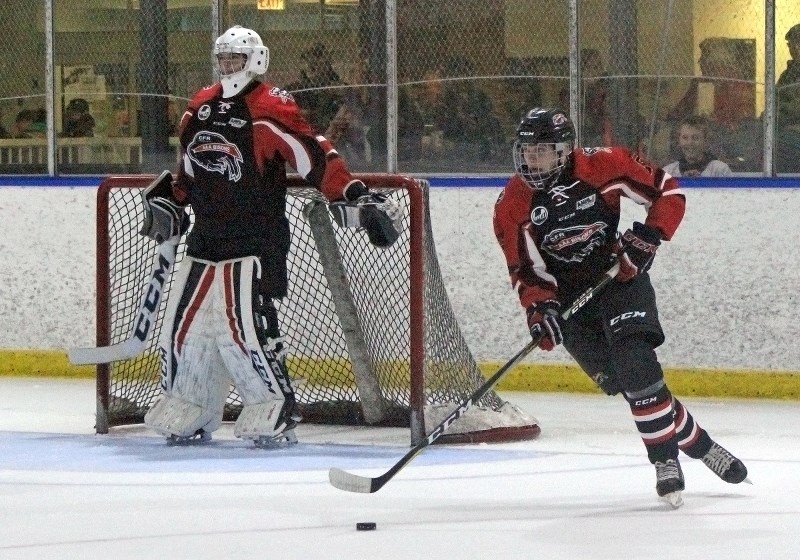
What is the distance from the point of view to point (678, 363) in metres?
6.36

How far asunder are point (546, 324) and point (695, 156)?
2461mm

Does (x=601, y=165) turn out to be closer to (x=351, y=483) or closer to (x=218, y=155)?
(x=351, y=483)

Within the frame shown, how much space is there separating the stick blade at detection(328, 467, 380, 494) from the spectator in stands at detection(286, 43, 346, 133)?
2.99 metres

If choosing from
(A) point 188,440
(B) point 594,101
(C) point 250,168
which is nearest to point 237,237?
(C) point 250,168

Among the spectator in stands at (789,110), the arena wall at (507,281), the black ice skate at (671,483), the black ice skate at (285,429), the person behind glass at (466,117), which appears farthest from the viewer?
the person behind glass at (466,117)

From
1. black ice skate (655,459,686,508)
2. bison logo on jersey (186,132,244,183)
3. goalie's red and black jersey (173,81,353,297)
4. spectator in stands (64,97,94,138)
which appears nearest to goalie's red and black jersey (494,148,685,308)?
black ice skate (655,459,686,508)

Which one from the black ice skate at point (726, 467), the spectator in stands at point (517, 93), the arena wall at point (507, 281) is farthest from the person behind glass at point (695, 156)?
the black ice skate at point (726, 467)

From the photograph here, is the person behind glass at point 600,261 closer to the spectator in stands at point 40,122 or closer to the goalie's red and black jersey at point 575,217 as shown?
the goalie's red and black jersey at point 575,217

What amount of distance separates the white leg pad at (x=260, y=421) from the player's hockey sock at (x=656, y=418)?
1373mm

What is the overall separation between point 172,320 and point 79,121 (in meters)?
2.22

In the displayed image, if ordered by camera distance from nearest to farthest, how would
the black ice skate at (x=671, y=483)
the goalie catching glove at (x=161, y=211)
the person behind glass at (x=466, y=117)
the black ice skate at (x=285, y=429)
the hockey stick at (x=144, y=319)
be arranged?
the black ice skate at (x=671, y=483)
the black ice skate at (x=285, y=429)
the goalie catching glove at (x=161, y=211)
the hockey stick at (x=144, y=319)
the person behind glass at (x=466, y=117)

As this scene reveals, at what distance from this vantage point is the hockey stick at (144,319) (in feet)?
18.0

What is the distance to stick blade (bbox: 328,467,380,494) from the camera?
4.24 metres

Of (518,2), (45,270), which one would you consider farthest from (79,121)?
(518,2)
